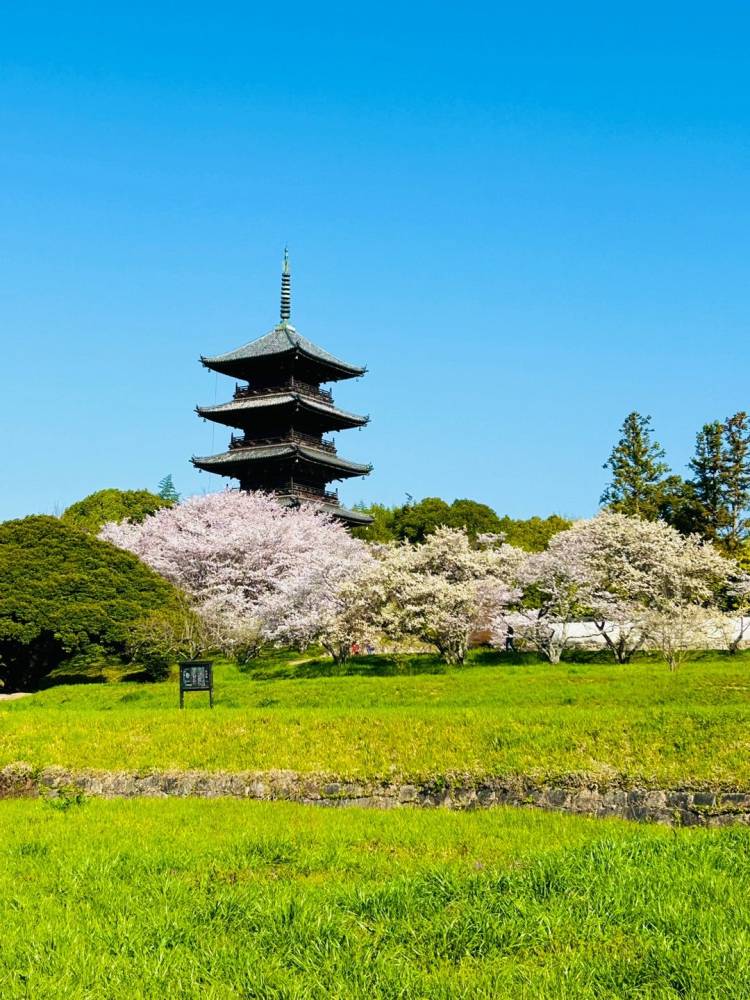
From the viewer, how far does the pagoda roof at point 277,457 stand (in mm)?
43969

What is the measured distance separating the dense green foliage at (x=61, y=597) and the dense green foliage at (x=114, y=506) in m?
34.3

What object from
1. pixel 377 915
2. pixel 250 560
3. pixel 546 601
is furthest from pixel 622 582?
pixel 377 915

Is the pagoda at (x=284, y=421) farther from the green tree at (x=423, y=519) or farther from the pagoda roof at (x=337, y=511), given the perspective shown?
the green tree at (x=423, y=519)

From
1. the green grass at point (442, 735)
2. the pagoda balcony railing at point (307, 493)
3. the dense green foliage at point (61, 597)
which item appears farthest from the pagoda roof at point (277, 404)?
the green grass at point (442, 735)

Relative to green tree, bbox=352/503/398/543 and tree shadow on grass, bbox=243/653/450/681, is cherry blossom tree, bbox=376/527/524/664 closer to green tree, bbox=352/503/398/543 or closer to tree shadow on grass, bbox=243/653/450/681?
tree shadow on grass, bbox=243/653/450/681

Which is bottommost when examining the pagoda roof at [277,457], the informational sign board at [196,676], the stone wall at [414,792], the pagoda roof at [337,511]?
the stone wall at [414,792]

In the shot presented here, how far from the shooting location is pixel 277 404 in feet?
146

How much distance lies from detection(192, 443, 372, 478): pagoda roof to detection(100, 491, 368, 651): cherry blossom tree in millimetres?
2555

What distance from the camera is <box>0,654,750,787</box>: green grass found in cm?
1059

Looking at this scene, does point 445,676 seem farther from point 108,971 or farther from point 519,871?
point 108,971

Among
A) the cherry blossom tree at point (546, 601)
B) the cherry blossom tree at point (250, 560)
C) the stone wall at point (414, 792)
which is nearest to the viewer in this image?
the stone wall at point (414, 792)

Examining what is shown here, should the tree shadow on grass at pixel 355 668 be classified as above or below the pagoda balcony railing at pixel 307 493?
below

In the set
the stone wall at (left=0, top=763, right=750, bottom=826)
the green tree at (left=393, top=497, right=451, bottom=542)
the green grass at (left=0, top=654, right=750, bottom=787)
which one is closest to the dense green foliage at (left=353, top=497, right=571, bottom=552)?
the green tree at (left=393, top=497, right=451, bottom=542)

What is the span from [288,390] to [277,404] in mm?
2076
